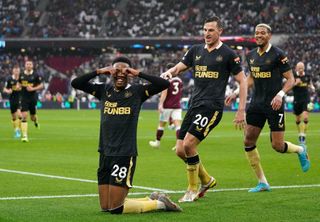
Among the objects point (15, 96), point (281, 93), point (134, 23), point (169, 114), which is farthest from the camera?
point (134, 23)

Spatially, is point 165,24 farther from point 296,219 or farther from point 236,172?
point 296,219

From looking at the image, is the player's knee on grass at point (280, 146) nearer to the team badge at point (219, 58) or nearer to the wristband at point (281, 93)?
the wristband at point (281, 93)

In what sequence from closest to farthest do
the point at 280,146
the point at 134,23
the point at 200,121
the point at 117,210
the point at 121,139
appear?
1. the point at 117,210
2. the point at 121,139
3. the point at 200,121
4. the point at 280,146
5. the point at 134,23

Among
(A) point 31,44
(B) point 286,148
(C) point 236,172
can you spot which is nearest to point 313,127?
(C) point 236,172

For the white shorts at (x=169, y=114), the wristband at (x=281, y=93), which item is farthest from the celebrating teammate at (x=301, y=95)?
the wristband at (x=281, y=93)

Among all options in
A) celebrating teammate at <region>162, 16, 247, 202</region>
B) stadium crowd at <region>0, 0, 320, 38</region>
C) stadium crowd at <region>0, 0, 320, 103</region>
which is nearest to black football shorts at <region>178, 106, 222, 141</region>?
celebrating teammate at <region>162, 16, 247, 202</region>

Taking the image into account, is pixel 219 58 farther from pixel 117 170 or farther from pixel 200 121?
pixel 117 170

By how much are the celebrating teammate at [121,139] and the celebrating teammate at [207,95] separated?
1.45 m

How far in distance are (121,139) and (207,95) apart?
2060 millimetres

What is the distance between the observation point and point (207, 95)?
1184cm

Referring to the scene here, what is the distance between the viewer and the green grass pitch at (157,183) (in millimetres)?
10023

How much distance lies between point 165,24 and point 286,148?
56.4 m

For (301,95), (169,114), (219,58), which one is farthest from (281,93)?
(301,95)

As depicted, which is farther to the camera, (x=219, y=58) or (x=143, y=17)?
(x=143, y=17)
